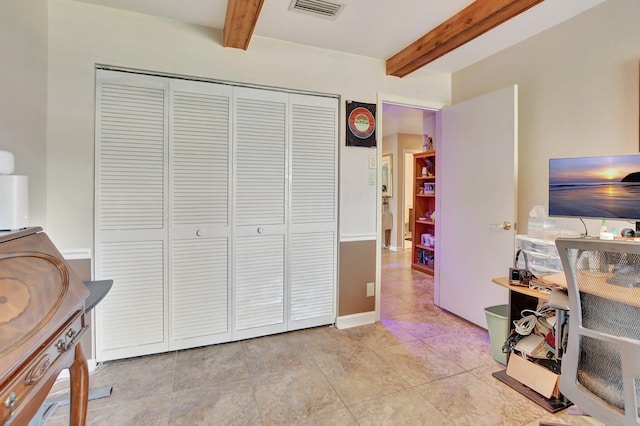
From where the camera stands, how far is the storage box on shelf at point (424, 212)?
15.7ft

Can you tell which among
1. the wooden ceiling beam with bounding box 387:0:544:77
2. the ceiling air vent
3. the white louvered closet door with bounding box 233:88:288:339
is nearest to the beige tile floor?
the white louvered closet door with bounding box 233:88:288:339

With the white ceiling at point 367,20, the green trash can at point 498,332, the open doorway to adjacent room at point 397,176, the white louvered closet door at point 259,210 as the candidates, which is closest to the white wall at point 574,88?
the white ceiling at point 367,20

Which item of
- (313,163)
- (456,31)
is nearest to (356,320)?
(313,163)

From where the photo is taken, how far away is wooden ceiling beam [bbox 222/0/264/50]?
5.97 ft

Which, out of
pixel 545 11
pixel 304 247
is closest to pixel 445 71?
pixel 545 11

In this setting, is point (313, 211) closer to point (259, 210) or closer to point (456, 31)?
point (259, 210)

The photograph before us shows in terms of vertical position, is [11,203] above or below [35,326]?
above

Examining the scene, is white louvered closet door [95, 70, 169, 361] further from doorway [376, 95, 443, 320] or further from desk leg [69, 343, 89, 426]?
doorway [376, 95, 443, 320]

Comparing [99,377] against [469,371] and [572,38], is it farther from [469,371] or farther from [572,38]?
[572,38]

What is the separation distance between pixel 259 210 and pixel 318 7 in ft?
4.91

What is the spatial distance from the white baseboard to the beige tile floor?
0.07 metres

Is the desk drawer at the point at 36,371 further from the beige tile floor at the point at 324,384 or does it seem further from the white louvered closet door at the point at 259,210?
the white louvered closet door at the point at 259,210

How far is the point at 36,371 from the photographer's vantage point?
0.95m

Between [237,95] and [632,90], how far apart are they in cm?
262
